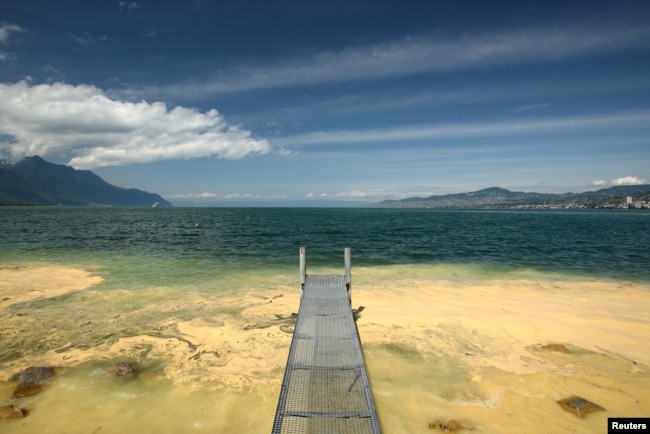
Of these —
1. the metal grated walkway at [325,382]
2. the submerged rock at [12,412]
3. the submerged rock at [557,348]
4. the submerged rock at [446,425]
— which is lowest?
the submerged rock at [446,425]

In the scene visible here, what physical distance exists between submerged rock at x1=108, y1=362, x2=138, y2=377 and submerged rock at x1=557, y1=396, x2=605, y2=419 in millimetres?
10901

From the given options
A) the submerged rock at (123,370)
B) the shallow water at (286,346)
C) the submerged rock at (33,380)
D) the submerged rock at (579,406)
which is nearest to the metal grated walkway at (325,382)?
the shallow water at (286,346)

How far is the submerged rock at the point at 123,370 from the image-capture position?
8688 mm

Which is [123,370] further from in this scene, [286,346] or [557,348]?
[557,348]

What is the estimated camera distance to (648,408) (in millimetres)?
7355

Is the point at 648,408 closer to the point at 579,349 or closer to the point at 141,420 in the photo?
the point at 579,349

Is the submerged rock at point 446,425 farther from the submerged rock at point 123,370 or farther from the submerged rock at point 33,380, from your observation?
the submerged rock at point 33,380

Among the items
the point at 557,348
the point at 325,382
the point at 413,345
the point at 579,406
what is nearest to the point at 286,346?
the point at 325,382

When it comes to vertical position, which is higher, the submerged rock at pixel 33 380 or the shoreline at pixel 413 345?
the submerged rock at pixel 33 380

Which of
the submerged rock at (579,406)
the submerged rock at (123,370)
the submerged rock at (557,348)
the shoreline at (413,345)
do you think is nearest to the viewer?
the submerged rock at (579,406)

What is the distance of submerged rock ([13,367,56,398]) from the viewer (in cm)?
774

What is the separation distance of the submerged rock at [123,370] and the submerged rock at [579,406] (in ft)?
35.8

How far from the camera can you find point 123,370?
8805mm

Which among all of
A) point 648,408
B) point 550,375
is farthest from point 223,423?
point 648,408
